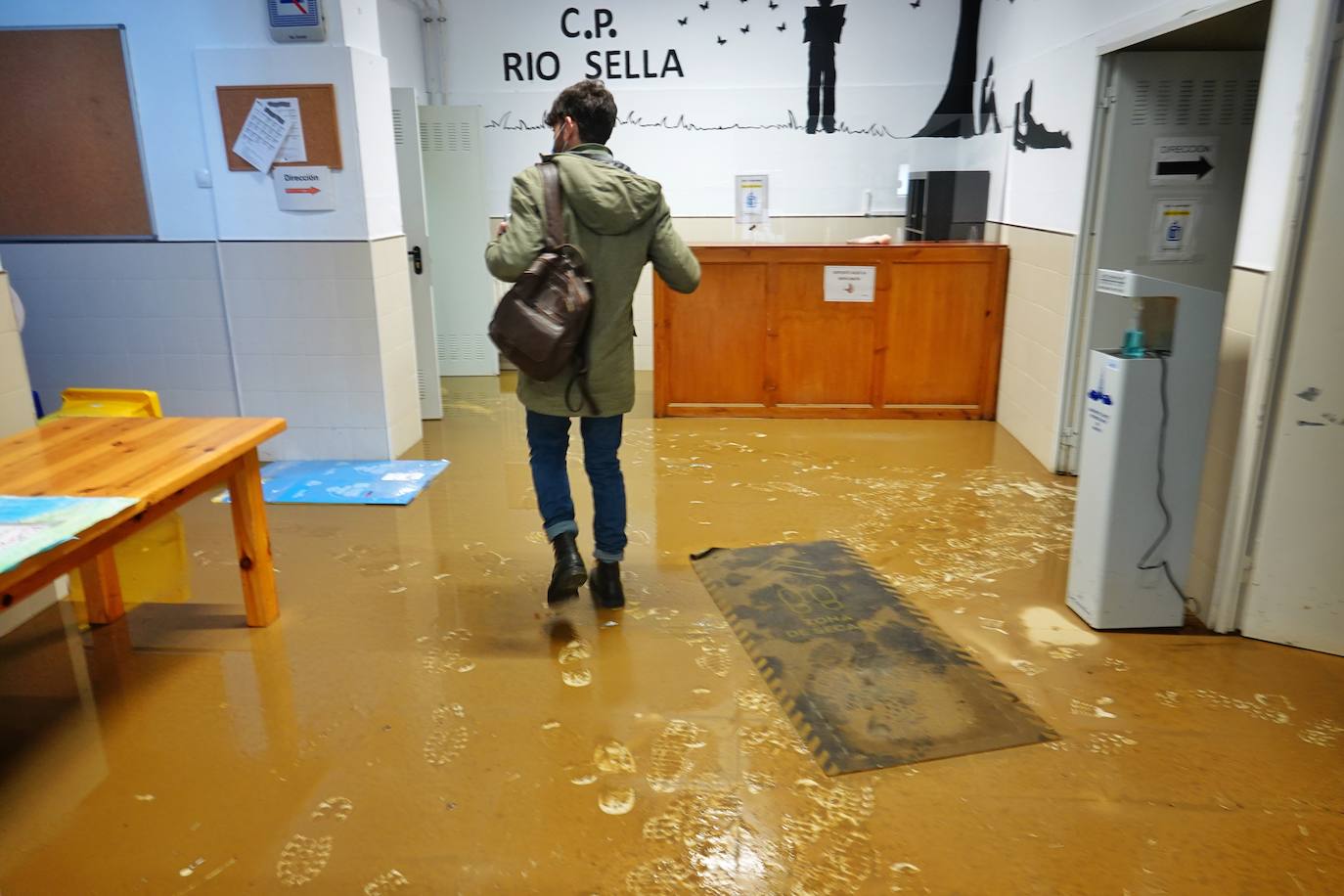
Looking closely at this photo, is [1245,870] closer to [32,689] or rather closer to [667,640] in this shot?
[667,640]

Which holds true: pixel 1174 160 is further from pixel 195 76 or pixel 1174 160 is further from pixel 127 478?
pixel 195 76

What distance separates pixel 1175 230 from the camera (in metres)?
3.62

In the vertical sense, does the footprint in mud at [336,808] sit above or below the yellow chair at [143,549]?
below

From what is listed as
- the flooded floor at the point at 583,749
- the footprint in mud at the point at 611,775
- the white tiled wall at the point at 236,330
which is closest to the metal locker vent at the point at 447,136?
the white tiled wall at the point at 236,330

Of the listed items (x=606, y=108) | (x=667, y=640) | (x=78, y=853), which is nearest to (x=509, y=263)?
(x=606, y=108)

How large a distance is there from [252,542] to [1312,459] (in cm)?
308

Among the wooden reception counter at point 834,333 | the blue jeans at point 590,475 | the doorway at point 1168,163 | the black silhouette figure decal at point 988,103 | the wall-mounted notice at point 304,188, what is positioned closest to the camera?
the blue jeans at point 590,475

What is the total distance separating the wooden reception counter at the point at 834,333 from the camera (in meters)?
4.87

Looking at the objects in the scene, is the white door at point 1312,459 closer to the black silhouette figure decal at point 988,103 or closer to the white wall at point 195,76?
the black silhouette figure decal at point 988,103

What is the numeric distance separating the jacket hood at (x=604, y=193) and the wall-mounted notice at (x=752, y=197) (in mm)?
3283

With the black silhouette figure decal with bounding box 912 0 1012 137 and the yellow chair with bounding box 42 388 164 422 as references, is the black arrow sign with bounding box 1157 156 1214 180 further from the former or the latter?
the yellow chair with bounding box 42 388 164 422

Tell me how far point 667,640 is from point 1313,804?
1.61 metres

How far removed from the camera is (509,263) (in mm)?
2387

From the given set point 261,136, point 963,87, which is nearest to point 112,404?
point 261,136
